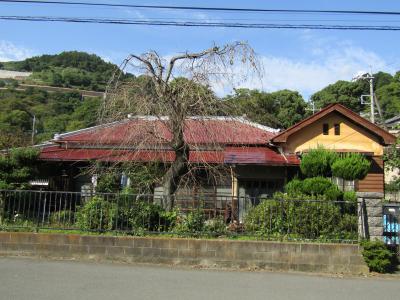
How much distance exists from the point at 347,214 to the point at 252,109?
408cm

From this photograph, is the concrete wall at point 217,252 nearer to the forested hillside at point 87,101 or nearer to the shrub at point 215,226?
the shrub at point 215,226

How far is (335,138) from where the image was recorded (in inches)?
762

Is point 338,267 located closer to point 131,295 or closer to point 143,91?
point 131,295

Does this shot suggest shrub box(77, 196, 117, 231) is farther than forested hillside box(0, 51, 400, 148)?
No

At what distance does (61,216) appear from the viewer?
10.6 m

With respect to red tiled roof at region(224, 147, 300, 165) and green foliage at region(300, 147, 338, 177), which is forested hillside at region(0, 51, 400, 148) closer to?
red tiled roof at region(224, 147, 300, 165)

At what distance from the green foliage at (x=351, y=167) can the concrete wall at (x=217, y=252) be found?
243 cm

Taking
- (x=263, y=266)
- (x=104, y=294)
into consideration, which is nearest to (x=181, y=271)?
(x=263, y=266)

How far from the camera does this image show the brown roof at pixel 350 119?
61.4 feet

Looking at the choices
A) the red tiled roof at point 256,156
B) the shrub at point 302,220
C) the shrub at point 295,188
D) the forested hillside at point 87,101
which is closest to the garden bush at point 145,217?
the shrub at point 302,220

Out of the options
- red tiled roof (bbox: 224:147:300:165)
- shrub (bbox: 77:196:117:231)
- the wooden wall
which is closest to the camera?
shrub (bbox: 77:196:117:231)

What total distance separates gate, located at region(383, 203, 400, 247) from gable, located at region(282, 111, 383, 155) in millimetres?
8405

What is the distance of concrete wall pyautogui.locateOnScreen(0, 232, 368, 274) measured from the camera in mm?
9688

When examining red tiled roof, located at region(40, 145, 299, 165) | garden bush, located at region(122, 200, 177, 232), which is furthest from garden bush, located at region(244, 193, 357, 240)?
red tiled roof, located at region(40, 145, 299, 165)
